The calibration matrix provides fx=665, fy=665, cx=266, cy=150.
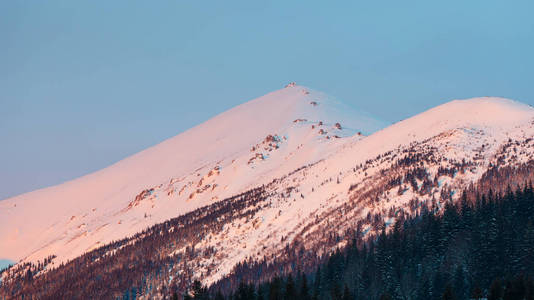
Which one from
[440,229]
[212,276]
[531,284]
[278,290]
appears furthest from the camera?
[212,276]

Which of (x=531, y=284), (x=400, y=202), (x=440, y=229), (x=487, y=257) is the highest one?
(x=400, y=202)

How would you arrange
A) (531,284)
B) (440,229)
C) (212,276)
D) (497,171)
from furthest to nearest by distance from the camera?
1. (212,276)
2. (497,171)
3. (440,229)
4. (531,284)

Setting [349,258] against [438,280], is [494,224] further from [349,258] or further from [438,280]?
[349,258]

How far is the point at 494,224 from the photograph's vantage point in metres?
126

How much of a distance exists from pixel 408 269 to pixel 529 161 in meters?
74.5

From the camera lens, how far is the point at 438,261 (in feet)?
419

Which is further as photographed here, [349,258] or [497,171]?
[497,171]

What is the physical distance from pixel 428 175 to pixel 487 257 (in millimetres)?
80023

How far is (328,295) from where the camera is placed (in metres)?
130

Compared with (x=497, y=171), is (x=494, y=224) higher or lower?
lower

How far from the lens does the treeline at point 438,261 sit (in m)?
116

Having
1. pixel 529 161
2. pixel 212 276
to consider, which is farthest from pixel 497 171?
pixel 212 276

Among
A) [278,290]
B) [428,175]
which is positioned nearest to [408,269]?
[278,290]

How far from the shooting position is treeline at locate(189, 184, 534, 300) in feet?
381
